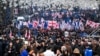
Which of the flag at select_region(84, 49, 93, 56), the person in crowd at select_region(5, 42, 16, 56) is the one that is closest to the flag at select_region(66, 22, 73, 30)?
the person in crowd at select_region(5, 42, 16, 56)

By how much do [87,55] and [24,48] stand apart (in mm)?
2572

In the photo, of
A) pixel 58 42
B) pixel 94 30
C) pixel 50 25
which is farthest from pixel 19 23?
pixel 58 42

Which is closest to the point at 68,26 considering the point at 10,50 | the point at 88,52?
the point at 10,50

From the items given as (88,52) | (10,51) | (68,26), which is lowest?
(68,26)

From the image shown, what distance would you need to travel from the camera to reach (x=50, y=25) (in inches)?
1682

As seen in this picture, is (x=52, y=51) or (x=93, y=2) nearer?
(x=52, y=51)

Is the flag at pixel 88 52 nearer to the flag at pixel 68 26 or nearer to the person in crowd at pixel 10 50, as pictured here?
the person in crowd at pixel 10 50

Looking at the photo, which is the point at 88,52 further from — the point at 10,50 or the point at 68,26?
the point at 68,26

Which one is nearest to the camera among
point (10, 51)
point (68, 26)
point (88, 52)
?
point (88, 52)

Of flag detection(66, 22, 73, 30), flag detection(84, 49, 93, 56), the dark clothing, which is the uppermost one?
flag detection(84, 49, 93, 56)

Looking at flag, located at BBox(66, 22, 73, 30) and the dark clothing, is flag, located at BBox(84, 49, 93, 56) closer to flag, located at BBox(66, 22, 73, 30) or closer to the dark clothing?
the dark clothing

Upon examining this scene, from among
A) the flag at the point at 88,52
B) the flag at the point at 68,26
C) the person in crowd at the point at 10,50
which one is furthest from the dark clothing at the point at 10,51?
the flag at the point at 68,26

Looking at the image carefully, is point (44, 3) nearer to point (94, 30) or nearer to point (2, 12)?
point (2, 12)

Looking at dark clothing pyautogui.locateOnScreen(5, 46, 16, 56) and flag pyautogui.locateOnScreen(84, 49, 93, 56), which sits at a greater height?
flag pyautogui.locateOnScreen(84, 49, 93, 56)
